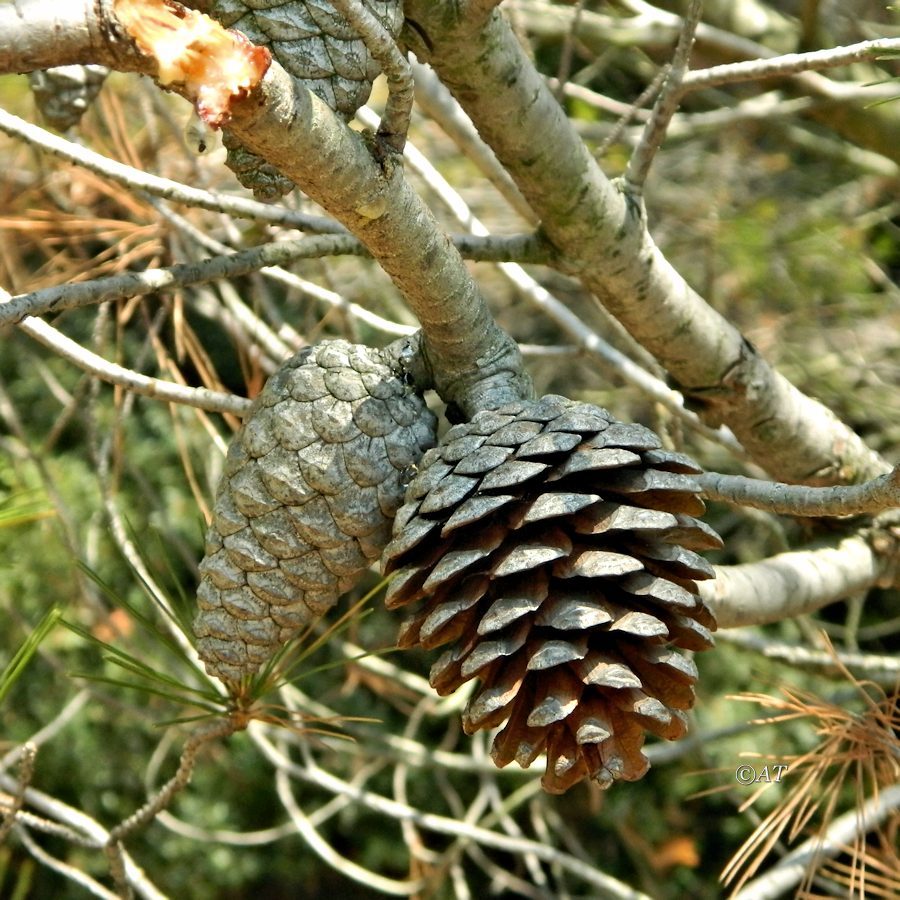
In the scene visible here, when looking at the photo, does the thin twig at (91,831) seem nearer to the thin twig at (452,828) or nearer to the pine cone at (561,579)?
the thin twig at (452,828)

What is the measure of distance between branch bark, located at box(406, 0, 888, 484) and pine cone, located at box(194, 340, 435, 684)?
0.63 ft

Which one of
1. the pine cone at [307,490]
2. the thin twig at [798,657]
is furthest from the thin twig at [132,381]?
the thin twig at [798,657]

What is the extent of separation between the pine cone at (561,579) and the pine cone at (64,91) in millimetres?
642

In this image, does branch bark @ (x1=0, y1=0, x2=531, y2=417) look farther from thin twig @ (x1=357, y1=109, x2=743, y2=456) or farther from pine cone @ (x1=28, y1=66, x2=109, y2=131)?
pine cone @ (x1=28, y1=66, x2=109, y2=131)

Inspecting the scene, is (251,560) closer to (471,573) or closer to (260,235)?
(471,573)

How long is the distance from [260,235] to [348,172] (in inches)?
29.5

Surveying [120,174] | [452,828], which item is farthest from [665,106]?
[452,828]

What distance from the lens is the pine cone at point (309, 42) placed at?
21.5 inches

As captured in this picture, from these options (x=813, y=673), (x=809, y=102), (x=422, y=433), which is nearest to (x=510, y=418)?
(x=422, y=433)

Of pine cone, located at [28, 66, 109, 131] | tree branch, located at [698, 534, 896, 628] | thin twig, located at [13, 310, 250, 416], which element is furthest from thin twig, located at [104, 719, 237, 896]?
pine cone, located at [28, 66, 109, 131]

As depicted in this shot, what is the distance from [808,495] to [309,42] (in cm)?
38

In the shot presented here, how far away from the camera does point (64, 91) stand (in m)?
1.00

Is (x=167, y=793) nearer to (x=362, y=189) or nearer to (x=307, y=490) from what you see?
(x=307, y=490)

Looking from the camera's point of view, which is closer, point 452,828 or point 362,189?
point 362,189
